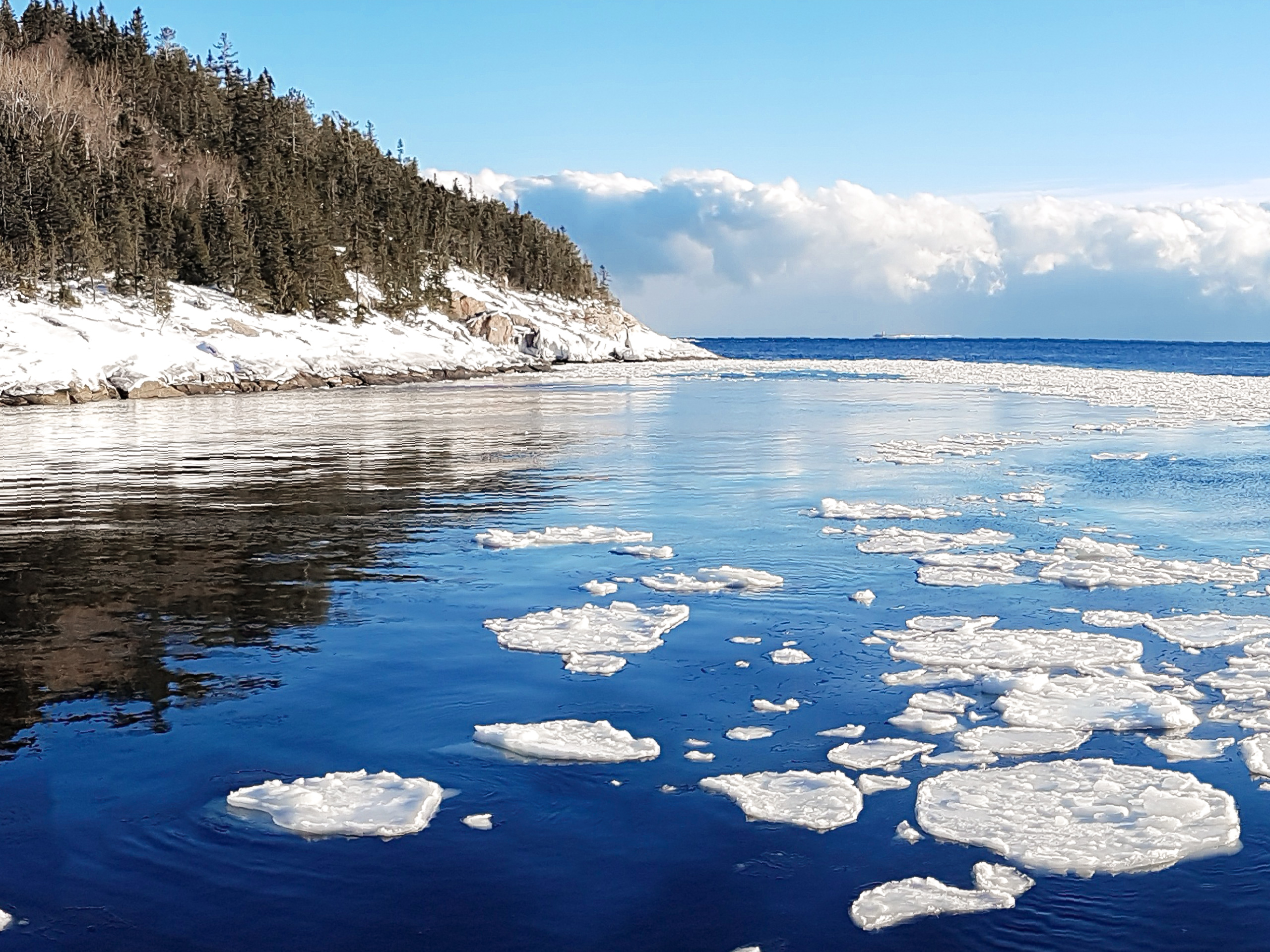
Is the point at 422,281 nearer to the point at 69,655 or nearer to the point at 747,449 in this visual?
the point at 747,449

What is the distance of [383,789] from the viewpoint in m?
6.30

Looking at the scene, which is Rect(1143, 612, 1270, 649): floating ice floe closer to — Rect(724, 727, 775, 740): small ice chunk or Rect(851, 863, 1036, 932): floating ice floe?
Rect(724, 727, 775, 740): small ice chunk

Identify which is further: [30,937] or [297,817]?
[297,817]

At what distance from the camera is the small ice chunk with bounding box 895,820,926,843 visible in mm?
5723

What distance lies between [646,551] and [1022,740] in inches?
275

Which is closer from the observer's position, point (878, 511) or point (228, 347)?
point (878, 511)

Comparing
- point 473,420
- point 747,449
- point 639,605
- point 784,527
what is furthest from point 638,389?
point 639,605

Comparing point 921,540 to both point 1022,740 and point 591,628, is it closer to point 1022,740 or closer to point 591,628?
point 591,628

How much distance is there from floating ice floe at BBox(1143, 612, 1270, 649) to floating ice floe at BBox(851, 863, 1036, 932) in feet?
16.1

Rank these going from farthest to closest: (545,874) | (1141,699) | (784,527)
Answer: (784,527)
(1141,699)
(545,874)

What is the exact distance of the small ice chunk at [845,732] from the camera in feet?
23.7

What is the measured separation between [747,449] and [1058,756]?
65.2 ft

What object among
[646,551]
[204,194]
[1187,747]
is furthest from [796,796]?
[204,194]

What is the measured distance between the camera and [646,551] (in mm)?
13688
